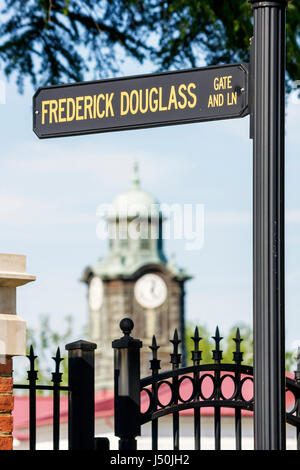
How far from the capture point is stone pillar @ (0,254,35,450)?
19.6ft

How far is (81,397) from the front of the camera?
6.85 m

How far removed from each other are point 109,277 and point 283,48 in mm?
73206

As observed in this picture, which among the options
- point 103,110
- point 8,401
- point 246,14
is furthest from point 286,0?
point 246,14

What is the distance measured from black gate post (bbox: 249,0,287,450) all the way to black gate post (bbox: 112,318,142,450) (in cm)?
259

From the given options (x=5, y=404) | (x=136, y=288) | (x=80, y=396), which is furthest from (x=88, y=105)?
(x=136, y=288)

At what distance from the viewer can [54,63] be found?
16875 millimetres

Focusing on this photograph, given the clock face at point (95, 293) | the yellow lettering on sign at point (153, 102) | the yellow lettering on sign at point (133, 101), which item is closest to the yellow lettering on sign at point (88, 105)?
the yellow lettering on sign at point (133, 101)

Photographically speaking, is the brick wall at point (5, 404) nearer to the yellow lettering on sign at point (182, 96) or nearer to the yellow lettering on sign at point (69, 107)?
the yellow lettering on sign at point (69, 107)

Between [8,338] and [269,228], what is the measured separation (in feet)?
7.19

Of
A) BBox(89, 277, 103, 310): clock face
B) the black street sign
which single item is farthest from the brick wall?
BBox(89, 277, 103, 310): clock face

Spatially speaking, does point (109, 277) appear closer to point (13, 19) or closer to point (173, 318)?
point (173, 318)

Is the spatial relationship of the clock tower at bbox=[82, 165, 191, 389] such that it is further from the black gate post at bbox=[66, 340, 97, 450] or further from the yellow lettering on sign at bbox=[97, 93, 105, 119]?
Answer: the yellow lettering on sign at bbox=[97, 93, 105, 119]

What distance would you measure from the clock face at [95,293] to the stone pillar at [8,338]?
72608 mm

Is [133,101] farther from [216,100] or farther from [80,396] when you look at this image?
[80,396]
